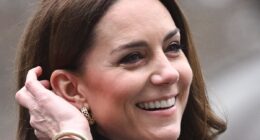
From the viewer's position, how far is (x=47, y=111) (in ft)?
8.71

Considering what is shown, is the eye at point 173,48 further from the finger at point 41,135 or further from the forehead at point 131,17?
the finger at point 41,135

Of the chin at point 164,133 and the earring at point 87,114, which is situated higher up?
the earring at point 87,114

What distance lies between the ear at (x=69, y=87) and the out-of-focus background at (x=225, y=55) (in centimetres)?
256

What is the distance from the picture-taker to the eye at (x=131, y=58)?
8.50 feet

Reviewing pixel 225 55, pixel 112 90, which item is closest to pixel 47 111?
pixel 112 90

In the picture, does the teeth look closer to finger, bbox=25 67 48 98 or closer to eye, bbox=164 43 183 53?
eye, bbox=164 43 183 53

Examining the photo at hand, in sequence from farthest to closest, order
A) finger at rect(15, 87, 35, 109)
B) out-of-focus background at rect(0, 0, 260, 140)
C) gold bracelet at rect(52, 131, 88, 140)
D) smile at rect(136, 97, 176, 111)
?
out-of-focus background at rect(0, 0, 260, 140) → finger at rect(15, 87, 35, 109) → smile at rect(136, 97, 176, 111) → gold bracelet at rect(52, 131, 88, 140)

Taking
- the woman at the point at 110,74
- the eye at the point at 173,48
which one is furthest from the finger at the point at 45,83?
the eye at the point at 173,48

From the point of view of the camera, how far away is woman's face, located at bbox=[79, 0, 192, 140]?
2568 millimetres

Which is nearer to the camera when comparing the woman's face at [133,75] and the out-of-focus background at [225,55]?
the woman's face at [133,75]

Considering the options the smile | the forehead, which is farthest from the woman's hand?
the forehead

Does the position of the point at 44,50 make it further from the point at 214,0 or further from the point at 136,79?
the point at 214,0

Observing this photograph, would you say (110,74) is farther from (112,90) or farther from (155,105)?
(155,105)

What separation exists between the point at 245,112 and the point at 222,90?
647mm
